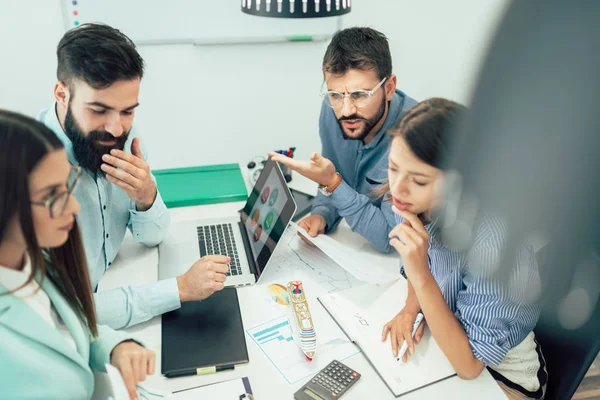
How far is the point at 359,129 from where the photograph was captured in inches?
60.6

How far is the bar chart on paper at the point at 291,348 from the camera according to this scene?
958mm

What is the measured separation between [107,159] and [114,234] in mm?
250

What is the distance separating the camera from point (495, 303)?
0.89 metres

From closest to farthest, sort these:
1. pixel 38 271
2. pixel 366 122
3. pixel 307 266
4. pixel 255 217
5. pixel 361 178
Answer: pixel 38 271 < pixel 307 266 < pixel 255 217 < pixel 366 122 < pixel 361 178

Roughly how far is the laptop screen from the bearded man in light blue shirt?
0.16 metres

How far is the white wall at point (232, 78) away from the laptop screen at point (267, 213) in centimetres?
129

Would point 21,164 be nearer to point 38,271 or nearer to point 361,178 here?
point 38,271

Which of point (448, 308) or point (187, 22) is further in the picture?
point (187, 22)

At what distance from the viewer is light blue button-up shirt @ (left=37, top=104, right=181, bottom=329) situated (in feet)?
3.47

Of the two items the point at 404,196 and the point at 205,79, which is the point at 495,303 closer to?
the point at 404,196

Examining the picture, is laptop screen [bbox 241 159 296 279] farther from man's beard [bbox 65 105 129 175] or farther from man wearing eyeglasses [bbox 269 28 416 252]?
man's beard [bbox 65 105 129 175]

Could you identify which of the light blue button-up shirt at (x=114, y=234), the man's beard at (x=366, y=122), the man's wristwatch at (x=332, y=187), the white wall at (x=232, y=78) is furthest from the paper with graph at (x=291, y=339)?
the white wall at (x=232, y=78)

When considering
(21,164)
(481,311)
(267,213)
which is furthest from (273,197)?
(21,164)

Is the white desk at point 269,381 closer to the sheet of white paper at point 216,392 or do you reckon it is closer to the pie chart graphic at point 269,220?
the sheet of white paper at point 216,392
